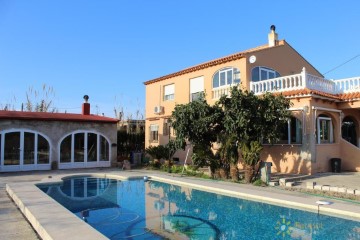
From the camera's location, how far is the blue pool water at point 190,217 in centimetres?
798

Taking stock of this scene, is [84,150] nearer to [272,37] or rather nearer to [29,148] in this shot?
[29,148]

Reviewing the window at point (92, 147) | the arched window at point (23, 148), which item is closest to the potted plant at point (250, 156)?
the window at point (92, 147)

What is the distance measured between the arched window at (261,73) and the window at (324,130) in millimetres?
4861

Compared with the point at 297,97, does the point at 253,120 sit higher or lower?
lower

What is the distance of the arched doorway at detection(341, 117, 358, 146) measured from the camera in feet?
69.9

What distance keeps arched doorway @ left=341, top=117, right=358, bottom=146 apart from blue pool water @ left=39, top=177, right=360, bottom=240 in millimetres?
13616

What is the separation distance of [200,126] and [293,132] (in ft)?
18.7

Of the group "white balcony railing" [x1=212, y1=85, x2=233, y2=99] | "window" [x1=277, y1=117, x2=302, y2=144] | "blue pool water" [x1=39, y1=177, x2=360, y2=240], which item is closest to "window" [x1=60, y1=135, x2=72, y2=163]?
"blue pool water" [x1=39, y1=177, x2=360, y2=240]

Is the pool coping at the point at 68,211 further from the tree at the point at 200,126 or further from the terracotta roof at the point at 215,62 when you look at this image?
the terracotta roof at the point at 215,62

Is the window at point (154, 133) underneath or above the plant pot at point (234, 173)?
above

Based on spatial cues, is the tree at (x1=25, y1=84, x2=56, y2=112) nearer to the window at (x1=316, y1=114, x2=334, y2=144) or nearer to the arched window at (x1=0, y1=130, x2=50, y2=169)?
the arched window at (x1=0, y1=130, x2=50, y2=169)

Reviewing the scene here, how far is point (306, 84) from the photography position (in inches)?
697

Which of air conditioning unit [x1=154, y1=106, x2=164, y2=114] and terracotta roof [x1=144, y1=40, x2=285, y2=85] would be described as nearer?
terracotta roof [x1=144, y1=40, x2=285, y2=85]

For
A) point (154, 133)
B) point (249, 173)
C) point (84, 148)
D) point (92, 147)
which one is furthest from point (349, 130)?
point (84, 148)
